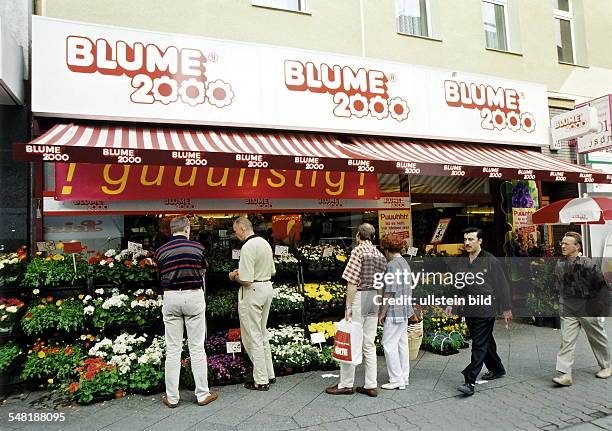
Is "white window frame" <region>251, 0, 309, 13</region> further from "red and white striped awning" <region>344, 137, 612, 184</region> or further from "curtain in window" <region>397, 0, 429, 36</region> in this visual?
"red and white striped awning" <region>344, 137, 612, 184</region>

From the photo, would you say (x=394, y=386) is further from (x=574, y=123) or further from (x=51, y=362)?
(x=574, y=123)

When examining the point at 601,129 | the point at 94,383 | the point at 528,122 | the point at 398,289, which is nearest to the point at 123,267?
the point at 94,383

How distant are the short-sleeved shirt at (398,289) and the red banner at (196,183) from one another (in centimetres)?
286

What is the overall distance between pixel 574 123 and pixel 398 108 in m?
3.99

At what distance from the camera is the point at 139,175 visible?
22.3ft

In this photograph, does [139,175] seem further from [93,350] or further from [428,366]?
[428,366]

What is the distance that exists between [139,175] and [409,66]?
5290mm

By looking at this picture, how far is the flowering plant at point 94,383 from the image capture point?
5129 mm

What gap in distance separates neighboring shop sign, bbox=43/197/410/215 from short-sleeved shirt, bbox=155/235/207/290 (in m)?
1.87

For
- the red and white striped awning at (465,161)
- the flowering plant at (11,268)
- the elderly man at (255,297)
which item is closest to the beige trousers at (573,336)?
the red and white striped awning at (465,161)

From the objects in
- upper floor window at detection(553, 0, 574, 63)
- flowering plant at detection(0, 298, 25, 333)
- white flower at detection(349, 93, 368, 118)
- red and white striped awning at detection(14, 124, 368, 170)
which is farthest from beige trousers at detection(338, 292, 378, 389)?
upper floor window at detection(553, 0, 574, 63)

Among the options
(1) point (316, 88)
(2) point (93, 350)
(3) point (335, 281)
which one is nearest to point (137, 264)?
(2) point (93, 350)

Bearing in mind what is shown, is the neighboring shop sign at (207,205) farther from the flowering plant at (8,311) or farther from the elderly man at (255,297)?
the elderly man at (255,297)

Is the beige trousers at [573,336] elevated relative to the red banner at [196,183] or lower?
lower
